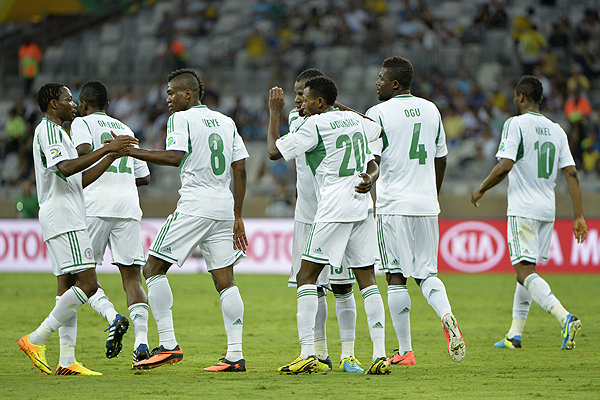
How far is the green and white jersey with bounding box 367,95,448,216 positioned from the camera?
6.59 metres

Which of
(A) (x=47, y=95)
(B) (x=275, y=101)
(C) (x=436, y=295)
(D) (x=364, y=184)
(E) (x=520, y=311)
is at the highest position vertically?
(A) (x=47, y=95)

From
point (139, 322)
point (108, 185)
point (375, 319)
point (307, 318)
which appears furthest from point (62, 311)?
point (375, 319)

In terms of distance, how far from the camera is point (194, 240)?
20.9 feet

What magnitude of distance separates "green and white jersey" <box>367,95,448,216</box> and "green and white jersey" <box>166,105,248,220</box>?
129 cm

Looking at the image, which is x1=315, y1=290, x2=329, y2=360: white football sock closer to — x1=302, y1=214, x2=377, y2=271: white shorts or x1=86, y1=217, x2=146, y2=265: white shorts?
x1=302, y1=214, x2=377, y2=271: white shorts

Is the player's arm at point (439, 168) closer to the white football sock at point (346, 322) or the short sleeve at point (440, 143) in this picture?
the short sleeve at point (440, 143)

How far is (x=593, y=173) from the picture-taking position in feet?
57.7

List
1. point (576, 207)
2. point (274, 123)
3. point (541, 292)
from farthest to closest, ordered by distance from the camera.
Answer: point (576, 207), point (541, 292), point (274, 123)

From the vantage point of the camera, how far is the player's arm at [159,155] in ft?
19.6

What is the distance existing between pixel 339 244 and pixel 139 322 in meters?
1.85

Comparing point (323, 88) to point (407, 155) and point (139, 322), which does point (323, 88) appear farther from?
point (139, 322)

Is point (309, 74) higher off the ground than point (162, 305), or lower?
higher

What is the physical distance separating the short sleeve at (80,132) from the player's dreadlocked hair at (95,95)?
0.81 ft

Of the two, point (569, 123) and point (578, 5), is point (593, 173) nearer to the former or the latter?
point (569, 123)
